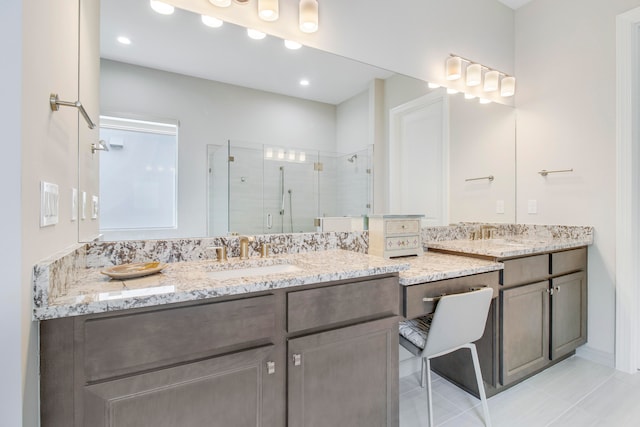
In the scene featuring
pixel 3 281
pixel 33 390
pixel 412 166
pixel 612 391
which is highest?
pixel 412 166

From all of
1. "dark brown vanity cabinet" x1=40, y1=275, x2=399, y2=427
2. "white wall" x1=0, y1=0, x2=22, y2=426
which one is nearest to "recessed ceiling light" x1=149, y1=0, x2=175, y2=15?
Result: "white wall" x1=0, y1=0, x2=22, y2=426

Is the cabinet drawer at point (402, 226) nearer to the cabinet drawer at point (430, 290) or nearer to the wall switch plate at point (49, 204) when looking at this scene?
the cabinet drawer at point (430, 290)

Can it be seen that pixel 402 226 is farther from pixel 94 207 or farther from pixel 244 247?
pixel 94 207

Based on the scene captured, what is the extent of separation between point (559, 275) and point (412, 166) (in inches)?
49.1

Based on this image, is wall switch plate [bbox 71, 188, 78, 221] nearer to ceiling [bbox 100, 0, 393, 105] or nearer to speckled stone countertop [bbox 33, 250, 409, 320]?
speckled stone countertop [bbox 33, 250, 409, 320]

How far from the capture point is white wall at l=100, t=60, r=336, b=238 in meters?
1.33

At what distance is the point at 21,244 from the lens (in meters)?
0.69

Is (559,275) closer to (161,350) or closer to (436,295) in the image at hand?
(436,295)

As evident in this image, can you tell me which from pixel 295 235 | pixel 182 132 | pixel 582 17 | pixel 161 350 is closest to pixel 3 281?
pixel 161 350

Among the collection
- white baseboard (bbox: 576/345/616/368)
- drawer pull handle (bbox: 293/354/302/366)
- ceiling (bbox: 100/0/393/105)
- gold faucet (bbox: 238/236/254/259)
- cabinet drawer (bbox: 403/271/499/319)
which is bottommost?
white baseboard (bbox: 576/345/616/368)

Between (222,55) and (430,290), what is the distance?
60.5 inches

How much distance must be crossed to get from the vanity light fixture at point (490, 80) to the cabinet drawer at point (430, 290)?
1752mm

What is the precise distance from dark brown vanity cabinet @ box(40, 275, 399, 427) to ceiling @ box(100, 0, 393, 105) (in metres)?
1.11

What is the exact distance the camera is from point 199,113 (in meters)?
1.48
